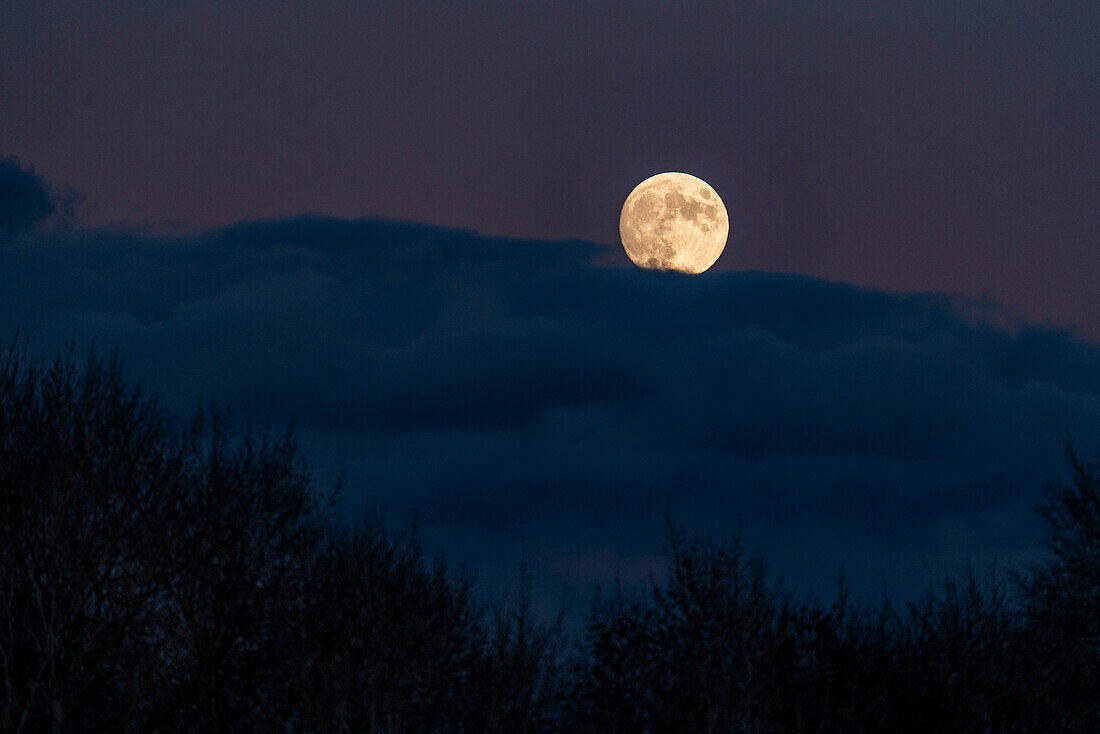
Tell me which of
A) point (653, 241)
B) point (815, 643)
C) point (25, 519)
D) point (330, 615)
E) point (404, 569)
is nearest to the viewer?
point (25, 519)

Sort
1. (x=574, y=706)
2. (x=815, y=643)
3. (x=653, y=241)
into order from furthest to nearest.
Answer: (x=653, y=241) < (x=815, y=643) < (x=574, y=706)

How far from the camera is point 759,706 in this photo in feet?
95.5

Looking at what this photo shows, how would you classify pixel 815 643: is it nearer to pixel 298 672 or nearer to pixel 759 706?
pixel 759 706

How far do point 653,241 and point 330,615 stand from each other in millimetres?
26906

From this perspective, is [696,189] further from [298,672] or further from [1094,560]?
[298,672]

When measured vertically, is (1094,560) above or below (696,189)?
below

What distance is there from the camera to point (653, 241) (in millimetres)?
49375

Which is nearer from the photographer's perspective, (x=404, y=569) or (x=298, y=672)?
(x=298, y=672)

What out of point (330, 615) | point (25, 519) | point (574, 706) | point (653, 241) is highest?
point (653, 241)

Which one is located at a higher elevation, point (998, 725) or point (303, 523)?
point (303, 523)

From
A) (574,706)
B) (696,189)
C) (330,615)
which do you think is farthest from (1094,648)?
(696,189)

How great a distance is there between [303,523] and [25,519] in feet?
21.2

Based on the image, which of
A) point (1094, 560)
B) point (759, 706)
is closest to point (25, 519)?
point (759, 706)

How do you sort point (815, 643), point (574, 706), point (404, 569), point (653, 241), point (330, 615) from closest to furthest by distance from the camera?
point (330, 615) → point (404, 569) → point (574, 706) → point (815, 643) → point (653, 241)
